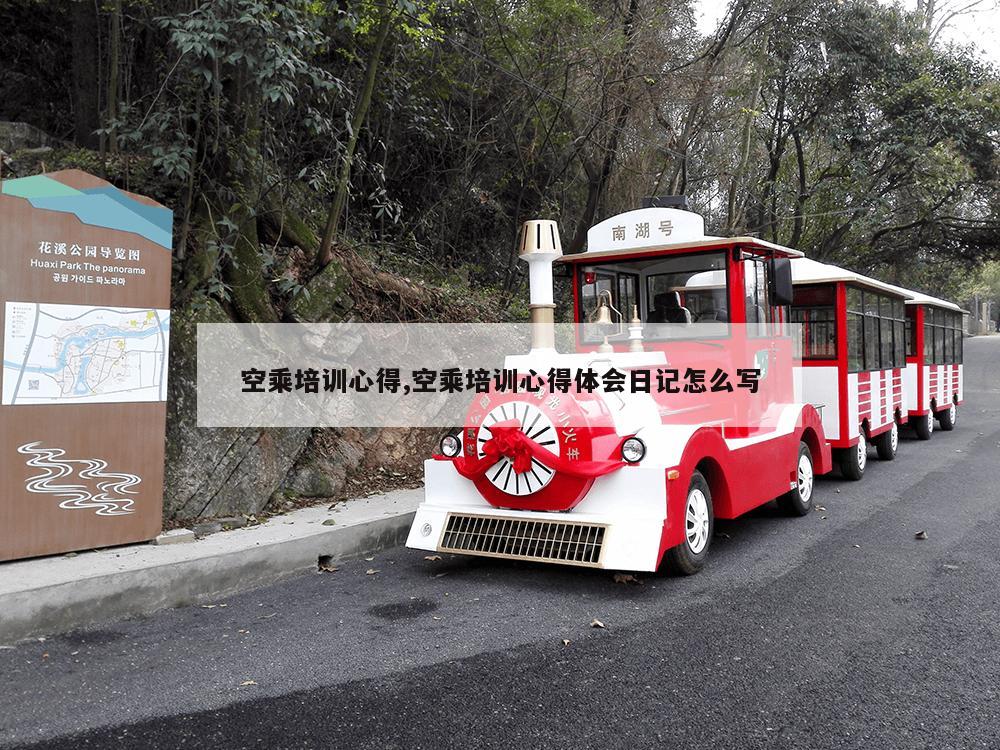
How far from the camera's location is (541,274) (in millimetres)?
5402

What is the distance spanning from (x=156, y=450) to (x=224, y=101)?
131 inches

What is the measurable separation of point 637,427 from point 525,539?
1056 millimetres

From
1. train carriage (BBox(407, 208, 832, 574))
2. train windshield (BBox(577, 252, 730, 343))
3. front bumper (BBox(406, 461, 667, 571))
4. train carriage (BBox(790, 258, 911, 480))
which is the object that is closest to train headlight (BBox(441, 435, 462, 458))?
train carriage (BBox(407, 208, 832, 574))

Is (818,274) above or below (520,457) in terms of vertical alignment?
above

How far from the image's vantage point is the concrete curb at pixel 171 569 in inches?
168

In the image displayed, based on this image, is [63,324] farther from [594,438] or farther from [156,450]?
[594,438]

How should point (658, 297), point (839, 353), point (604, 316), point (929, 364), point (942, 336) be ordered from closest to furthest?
point (604, 316)
point (658, 297)
point (839, 353)
point (929, 364)
point (942, 336)

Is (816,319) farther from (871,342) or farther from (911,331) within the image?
(911,331)

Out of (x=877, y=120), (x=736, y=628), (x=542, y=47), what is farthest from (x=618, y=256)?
(x=877, y=120)

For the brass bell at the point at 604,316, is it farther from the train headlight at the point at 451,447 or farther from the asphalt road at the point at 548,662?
the asphalt road at the point at 548,662

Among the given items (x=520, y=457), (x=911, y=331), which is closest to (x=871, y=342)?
(x=911, y=331)

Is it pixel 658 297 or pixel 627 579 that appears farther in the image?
pixel 658 297

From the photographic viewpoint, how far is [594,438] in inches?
195

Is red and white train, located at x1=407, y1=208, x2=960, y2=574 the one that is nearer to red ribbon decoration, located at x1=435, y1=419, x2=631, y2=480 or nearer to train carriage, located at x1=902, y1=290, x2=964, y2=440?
red ribbon decoration, located at x1=435, y1=419, x2=631, y2=480
